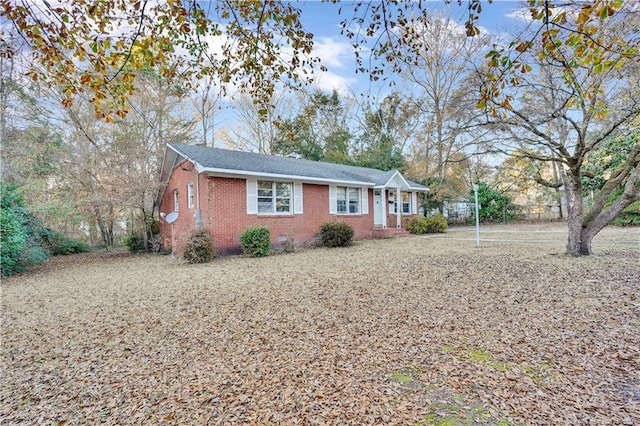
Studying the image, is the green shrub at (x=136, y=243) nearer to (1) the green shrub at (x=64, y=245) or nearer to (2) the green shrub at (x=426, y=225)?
(1) the green shrub at (x=64, y=245)

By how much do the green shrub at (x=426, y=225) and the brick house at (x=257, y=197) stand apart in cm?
164

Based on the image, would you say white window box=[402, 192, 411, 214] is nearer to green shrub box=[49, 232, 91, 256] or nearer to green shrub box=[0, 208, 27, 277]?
green shrub box=[0, 208, 27, 277]

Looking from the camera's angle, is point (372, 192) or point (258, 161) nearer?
point (258, 161)

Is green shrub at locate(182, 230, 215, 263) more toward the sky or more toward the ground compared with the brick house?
more toward the ground

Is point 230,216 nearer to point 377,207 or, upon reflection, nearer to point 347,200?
point 347,200

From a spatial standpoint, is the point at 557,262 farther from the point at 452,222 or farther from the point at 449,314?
the point at 452,222

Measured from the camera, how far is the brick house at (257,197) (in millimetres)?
10797

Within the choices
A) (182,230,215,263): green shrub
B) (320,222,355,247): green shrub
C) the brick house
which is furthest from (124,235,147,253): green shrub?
(320,222,355,247): green shrub

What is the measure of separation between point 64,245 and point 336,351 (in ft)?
53.8

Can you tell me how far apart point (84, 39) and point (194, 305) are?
3815 millimetres

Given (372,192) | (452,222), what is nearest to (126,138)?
(372,192)

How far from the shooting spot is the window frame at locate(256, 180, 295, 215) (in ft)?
39.2

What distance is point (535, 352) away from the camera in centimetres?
306

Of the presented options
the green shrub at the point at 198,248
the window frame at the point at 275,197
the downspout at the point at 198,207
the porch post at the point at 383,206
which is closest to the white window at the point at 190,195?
the downspout at the point at 198,207
